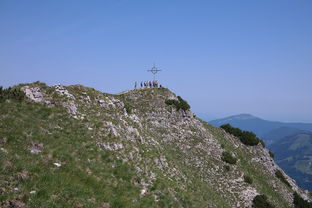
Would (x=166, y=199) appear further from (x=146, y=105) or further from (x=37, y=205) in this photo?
(x=146, y=105)

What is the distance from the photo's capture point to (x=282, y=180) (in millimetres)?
47344

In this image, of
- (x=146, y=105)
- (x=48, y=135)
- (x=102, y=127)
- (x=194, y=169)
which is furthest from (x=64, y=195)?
(x=146, y=105)

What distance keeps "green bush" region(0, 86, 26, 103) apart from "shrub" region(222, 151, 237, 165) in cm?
3010

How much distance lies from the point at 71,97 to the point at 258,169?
113ft

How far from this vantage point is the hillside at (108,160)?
51.0 feet

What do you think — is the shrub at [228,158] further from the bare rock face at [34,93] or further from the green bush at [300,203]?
the bare rock face at [34,93]

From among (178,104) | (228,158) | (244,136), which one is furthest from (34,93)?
(244,136)

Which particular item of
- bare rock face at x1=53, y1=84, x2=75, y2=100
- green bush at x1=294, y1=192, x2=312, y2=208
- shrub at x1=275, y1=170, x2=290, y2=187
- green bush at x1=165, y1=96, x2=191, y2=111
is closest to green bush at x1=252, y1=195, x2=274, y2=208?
green bush at x1=294, y1=192, x2=312, y2=208

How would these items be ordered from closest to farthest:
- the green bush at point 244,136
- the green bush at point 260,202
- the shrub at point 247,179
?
the green bush at point 260,202
the shrub at point 247,179
the green bush at point 244,136

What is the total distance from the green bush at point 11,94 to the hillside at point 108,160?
0.42 meters

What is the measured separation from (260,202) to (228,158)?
25.7 feet

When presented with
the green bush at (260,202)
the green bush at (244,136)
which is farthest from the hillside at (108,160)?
the green bush at (244,136)

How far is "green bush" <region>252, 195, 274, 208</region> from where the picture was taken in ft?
116

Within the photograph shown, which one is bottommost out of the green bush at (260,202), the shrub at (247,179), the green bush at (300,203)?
the green bush at (300,203)
